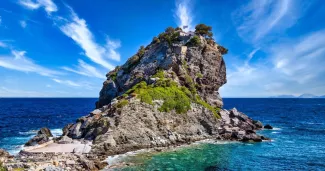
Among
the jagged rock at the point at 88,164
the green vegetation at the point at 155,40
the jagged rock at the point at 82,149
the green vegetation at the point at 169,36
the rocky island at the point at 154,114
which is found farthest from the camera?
the green vegetation at the point at 155,40

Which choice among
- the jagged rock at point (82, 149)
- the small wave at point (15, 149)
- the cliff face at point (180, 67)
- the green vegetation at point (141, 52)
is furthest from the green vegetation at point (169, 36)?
the small wave at point (15, 149)

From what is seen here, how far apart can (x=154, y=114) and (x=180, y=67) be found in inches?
892

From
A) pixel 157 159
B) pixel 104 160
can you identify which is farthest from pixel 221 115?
pixel 104 160

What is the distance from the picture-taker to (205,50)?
81625mm

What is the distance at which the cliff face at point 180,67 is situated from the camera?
242 ft

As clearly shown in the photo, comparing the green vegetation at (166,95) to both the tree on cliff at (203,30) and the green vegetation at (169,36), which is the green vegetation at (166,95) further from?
the tree on cliff at (203,30)

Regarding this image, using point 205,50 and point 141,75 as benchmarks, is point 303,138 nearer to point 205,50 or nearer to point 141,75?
point 205,50

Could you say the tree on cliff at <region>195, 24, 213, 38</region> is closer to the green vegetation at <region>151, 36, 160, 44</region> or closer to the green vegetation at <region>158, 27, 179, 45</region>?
the green vegetation at <region>158, 27, 179, 45</region>

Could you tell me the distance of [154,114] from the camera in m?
55.2

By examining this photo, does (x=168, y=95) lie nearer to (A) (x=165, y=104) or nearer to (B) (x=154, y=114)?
(A) (x=165, y=104)

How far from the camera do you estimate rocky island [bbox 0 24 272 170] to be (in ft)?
133

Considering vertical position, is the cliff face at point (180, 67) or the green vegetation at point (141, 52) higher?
the green vegetation at point (141, 52)

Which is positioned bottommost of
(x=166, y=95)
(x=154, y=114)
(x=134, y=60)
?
(x=154, y=114)

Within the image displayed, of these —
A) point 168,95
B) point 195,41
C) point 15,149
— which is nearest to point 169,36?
point 195,41
